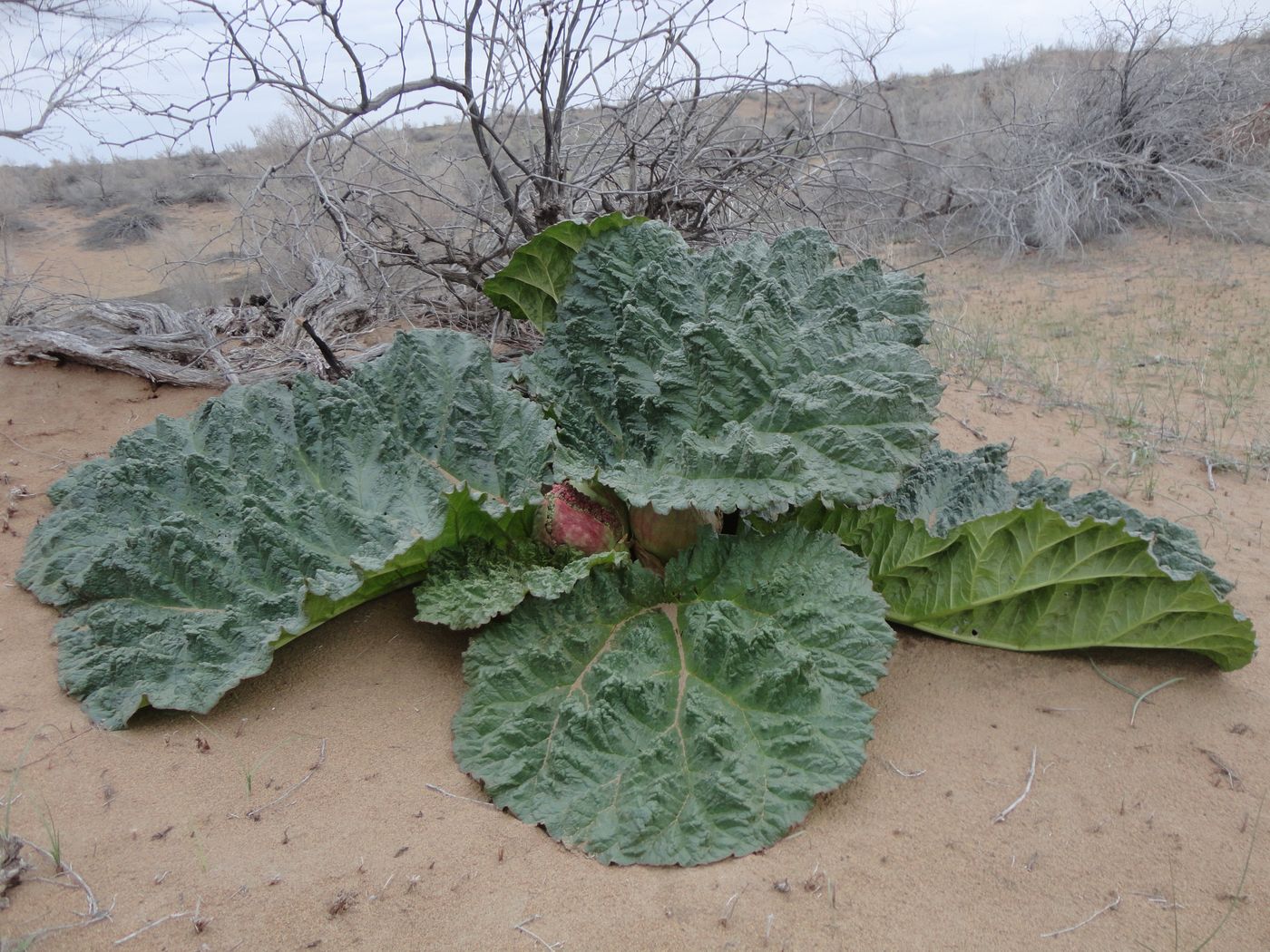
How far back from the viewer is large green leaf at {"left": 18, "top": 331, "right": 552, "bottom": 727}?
1.74 meters

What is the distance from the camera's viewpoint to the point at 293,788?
1.60 m

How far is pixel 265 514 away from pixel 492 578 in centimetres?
49

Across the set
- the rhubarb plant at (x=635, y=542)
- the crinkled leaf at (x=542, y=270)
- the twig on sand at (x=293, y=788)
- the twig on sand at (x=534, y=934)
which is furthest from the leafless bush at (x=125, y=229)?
the twig on sand at (x=534, y=934)

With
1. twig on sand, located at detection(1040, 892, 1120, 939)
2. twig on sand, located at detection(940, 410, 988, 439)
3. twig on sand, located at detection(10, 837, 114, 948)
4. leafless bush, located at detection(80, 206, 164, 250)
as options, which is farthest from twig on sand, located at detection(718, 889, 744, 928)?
leafless bush, located at detection(80, 206, 164, 250)

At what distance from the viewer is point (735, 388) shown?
6.04ft

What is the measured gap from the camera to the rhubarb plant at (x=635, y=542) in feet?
5.36

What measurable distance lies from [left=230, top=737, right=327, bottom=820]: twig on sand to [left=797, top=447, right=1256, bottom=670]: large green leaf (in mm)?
1146

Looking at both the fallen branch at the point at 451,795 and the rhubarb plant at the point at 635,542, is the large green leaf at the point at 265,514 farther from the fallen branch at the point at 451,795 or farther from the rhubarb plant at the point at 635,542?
the fallen branch at the point at 451,795

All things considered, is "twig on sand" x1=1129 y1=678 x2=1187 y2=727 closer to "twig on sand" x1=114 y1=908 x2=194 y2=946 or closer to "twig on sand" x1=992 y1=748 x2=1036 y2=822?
"twig on sand" x1=992 y1=748 x2=1036 y2=822

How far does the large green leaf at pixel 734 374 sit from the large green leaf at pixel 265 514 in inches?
7.4

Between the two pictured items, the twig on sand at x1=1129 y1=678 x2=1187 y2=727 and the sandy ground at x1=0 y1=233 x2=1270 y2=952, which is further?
the twig on sand at x1=1129 y1=678 x2=1187 y2=727

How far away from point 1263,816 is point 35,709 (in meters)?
2.27

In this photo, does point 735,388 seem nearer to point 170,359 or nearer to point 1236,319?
point 170,359

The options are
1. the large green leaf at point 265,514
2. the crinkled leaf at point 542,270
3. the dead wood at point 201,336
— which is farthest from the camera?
the dead wood at point 201,336
